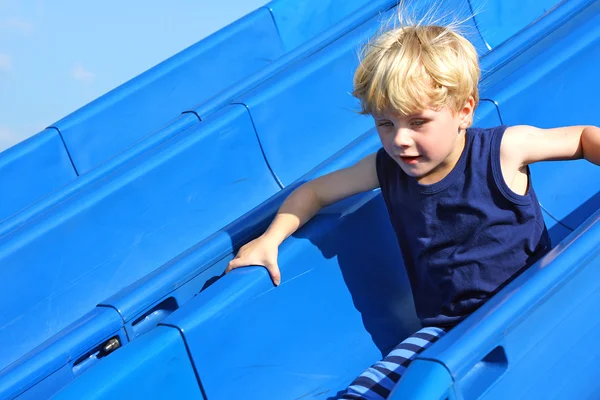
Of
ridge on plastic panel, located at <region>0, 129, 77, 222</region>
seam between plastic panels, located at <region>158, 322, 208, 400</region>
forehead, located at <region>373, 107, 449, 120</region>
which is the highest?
ridge on plastic panel, located at <region>0, 129, 77, 222</region>

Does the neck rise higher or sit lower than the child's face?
lower

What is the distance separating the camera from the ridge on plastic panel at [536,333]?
4.17 ft

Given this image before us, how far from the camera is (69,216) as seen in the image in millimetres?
2367

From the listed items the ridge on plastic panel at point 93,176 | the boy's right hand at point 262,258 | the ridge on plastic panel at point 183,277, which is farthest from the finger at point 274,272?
the ridge on plastic panel at point 93,176

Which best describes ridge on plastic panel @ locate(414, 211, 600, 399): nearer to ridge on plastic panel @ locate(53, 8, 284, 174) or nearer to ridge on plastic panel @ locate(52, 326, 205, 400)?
ridge on plastic panel @ locate(52, 326, 205, 400)

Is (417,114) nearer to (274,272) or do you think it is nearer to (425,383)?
(274,272)

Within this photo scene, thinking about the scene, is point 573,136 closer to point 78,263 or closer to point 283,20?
point 78,263

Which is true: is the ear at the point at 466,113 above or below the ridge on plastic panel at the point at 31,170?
below

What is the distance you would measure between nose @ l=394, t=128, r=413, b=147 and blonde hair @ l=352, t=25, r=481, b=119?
4cm

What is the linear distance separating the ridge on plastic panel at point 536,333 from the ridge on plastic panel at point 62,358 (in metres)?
0.75

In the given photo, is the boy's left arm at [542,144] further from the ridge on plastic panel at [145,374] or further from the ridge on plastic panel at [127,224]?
the ridge on plastic panel at [127,224]

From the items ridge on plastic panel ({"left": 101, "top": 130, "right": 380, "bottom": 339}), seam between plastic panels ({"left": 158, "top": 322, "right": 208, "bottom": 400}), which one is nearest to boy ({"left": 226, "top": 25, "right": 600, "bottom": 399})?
ridge on plastic panel ({"left": 101, "top": 130, "right": 380, "bottom": 339})

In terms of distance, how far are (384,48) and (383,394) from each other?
2.19ft

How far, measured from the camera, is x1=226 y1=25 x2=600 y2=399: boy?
158cm
